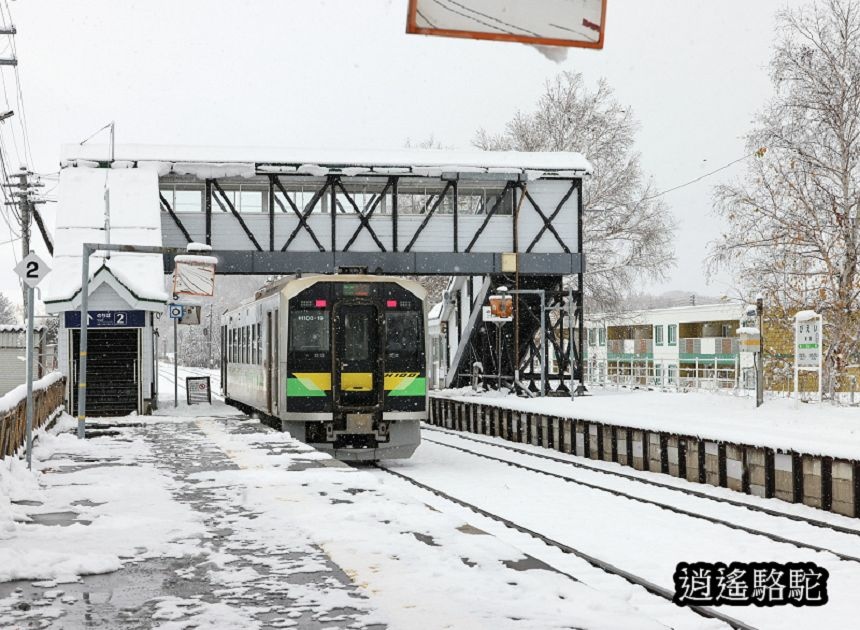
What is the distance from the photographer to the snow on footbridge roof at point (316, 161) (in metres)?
32.8

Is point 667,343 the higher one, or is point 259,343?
point 259,343

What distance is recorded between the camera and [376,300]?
60.8 ft

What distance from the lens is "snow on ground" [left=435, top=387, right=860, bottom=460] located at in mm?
16266

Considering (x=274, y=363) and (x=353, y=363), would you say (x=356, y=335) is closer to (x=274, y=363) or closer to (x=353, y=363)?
(x=353, y=363)

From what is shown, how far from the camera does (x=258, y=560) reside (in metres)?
7.38

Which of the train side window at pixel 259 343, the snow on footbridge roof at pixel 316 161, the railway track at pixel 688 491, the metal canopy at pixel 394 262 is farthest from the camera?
the metal canopy at pixel 394 262

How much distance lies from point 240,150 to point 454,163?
699 centimetres

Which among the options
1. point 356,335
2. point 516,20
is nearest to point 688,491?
point 356,335

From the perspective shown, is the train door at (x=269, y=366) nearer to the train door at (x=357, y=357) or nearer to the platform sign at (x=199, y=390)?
the train door at (x=357, y=357)

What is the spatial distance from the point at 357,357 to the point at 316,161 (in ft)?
54.8

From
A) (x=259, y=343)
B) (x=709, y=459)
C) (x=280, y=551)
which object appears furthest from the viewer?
(x=259, y=343)

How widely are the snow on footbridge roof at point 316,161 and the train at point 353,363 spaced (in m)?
15.9

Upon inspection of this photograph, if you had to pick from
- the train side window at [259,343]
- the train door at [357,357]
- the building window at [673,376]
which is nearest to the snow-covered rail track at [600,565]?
the train door at [357,357]

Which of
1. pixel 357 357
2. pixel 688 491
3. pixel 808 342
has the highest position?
pixel 808 342
